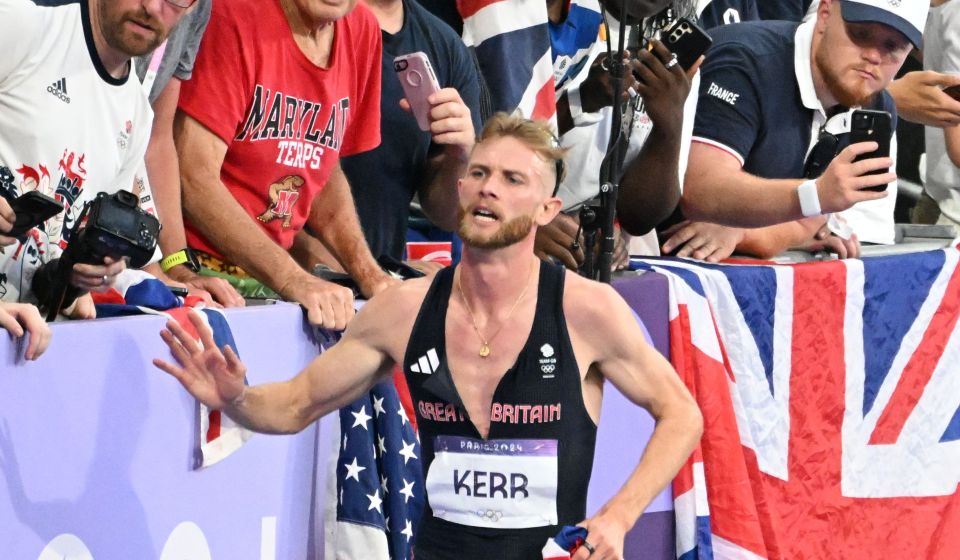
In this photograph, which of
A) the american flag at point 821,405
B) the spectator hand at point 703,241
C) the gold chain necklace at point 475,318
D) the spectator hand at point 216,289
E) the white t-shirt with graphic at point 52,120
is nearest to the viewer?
the white t-shirt with graphic at point 52,120

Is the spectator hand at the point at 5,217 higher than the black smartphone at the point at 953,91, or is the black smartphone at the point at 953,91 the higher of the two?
the black smartphone at the point at 953,91

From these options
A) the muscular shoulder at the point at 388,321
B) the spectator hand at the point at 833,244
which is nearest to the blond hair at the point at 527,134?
the muscular shoulder at the point at 388,321

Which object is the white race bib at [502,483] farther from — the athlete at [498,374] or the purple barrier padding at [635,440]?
the purple barrier padding at [635,440]

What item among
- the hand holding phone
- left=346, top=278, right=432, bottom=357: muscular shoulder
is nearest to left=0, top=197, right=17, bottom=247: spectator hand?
left=346, top=278, right=432, bottom=357: muscular shoulder

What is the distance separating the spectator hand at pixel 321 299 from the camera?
3627mm

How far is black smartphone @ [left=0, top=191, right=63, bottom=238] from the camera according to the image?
2.70 meters

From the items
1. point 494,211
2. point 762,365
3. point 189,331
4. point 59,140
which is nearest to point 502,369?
point 494,211

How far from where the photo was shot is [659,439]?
328cm

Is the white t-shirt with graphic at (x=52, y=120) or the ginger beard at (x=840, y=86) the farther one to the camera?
the ginger beard at (x=840, y=86)

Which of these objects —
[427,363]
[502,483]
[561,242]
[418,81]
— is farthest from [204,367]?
[561,242]

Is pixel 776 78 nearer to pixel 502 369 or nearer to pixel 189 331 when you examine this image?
pixel 502 369

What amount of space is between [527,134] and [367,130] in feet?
3.22

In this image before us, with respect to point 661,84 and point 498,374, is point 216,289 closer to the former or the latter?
point 498,374

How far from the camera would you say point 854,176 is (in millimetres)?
4844
